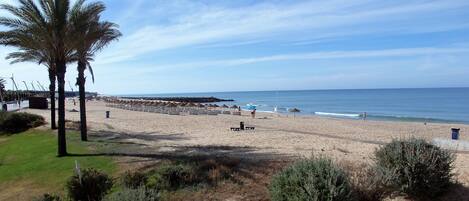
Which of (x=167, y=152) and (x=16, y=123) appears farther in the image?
(x=16, y=123)

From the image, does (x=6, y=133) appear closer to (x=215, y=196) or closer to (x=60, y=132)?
(x=60, y=132)

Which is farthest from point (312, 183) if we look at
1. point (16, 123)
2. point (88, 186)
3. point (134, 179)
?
point (16, 123)

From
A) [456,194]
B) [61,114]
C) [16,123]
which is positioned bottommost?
[16,123]

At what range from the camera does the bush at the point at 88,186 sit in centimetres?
1067

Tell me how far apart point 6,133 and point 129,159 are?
17.0m

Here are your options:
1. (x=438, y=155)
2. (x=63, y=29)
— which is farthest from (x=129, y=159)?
(x=438, y=155)

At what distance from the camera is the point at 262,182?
1055 cm

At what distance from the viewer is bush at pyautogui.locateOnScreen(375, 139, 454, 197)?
363 inches

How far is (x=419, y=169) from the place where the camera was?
30.4ft

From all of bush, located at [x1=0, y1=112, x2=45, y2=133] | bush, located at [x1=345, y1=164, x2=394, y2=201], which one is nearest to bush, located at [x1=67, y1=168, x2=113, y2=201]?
bush, located at [x1=345, y1=164, x2=394, y2=201]

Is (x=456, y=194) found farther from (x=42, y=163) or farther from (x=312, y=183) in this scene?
(x=42, y=163)

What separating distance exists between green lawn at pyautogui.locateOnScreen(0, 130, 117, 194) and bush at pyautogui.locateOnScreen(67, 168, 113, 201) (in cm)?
179

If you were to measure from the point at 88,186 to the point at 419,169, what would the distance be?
689 centimetres

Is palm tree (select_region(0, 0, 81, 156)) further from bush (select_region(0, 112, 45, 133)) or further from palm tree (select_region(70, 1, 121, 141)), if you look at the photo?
bush (select_region(0, 112, 45, 133))
